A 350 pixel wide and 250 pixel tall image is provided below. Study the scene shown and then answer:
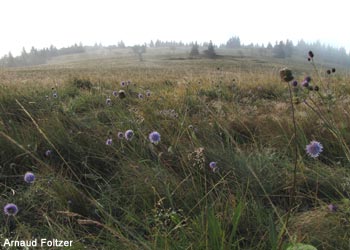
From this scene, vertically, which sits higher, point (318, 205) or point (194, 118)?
point (194, 118)

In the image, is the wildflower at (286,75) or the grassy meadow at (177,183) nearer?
the wildflower at (286,75)

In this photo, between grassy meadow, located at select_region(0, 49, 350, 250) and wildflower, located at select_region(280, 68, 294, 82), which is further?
grassy meadow, located at select_region(0, 49, 350, 250)

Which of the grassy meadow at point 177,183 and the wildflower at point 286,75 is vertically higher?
the wildflower at point 286,75

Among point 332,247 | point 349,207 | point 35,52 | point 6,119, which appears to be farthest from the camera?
point 35,52

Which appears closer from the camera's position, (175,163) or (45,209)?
(45,209)

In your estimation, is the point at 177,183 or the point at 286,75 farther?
the point at 177,183

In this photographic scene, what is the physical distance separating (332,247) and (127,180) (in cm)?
125

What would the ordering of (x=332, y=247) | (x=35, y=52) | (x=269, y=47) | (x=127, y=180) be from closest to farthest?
(x=332, y=247) < (x=127, y=180) < (x=35, y=52) < (x=269, y=47)

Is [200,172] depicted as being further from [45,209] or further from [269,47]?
[269,47]

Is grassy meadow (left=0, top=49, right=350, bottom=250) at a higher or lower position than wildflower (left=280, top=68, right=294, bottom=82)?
lower

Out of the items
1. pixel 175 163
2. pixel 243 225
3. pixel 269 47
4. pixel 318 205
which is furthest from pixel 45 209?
pixel 269 47

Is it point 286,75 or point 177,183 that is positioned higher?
point 286,75

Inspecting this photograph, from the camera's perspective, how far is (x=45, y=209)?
5.64 ft

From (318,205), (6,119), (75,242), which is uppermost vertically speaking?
(6,119)
